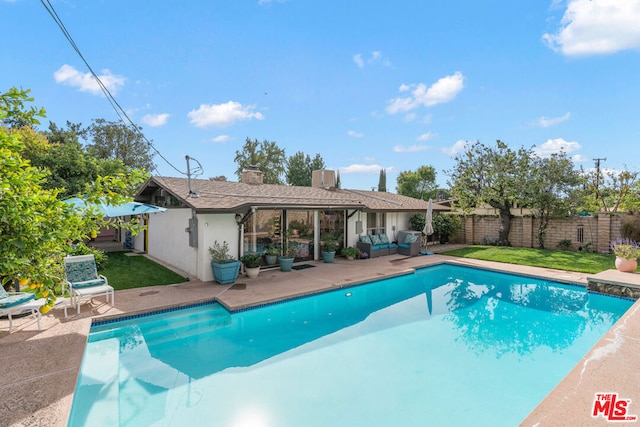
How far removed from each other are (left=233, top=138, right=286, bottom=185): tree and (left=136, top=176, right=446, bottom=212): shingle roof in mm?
24355

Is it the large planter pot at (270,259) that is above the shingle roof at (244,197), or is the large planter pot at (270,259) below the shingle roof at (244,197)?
below

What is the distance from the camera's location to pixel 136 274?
11.6m

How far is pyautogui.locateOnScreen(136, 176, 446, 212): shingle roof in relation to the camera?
1089 cm

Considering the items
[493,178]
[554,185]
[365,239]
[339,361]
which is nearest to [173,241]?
[365,239]

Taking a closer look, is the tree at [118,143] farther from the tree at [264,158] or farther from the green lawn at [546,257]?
the green lawn at [546,257]

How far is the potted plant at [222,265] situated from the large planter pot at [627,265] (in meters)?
13.9

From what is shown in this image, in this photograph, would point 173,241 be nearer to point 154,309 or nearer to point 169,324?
point 154,309

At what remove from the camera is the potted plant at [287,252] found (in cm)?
1255

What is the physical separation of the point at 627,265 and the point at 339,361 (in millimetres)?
11927

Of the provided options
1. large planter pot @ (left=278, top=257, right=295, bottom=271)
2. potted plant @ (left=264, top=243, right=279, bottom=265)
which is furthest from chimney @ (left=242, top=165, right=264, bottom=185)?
large planter pot @ (left=278, top=257, right=295, bottom=271)

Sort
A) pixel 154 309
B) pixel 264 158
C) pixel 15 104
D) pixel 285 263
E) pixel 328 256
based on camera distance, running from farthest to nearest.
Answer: pixel 264 158 → pixel 328 256 → pixel 285 263 → pixel 154 309 → pixel 15 104

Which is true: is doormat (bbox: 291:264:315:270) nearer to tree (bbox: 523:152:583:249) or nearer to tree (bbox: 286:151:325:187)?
tree (bbox: 523:152:583:249)

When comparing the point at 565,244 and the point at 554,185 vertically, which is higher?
the point at 554,185

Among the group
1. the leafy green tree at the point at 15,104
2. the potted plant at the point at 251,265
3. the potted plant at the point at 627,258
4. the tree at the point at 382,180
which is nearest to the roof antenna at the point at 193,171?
the potted plant at the point at 251,265
